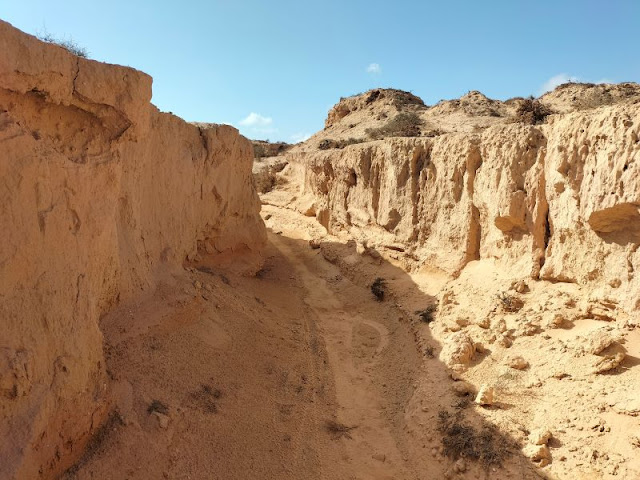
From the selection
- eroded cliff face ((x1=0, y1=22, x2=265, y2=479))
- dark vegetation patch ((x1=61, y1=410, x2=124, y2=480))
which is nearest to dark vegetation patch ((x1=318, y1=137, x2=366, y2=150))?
eroded cliff face ((x1=0, y1=22, x2=265, y2=479))

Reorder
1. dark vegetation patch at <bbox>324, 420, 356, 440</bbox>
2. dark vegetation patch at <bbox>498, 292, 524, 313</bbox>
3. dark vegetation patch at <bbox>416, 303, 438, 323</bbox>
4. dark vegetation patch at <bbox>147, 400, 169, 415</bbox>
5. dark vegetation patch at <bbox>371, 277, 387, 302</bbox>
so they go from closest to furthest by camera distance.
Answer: dark vegetation patch at <bbox>147, 400, 169, 415</bbox>, dark vegetation patch at <bbox>324, 420, 356, 440</bbox>, dark vegetation patch at <bbox>498, 292, 524, 313</bbox>, dark vegetation patch at <bbox>416, 303, 438, 323</bbox>, dark vegetation patch at <bbox>371, 277, 387, 302</bbox>

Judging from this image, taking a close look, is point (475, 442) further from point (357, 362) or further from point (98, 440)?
point (98, 440)

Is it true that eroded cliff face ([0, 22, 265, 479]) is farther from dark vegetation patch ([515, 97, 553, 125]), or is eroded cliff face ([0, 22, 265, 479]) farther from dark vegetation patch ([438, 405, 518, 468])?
dark vegetation patch ([515, 97, 553, 125])

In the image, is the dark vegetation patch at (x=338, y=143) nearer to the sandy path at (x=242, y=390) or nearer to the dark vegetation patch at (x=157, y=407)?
the sandy path at (x=242, y=390)

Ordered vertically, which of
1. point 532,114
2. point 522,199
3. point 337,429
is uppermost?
point 532,114

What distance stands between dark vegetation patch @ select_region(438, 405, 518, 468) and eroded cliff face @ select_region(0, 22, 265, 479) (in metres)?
4.19

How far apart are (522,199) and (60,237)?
24.2 feet

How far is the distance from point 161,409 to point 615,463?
495cm

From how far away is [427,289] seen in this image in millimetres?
10375

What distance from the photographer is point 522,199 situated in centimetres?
856

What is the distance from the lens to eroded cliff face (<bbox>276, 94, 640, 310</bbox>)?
A: 6785 millimetres

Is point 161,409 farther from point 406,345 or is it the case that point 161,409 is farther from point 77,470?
point 406,345

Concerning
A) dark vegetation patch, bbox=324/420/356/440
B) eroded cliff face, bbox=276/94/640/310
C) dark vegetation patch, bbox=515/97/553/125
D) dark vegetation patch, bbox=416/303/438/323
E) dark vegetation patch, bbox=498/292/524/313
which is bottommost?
dark vegetation patch, bbox=324/420/356/440

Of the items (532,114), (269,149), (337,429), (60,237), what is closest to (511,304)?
(337,429)
